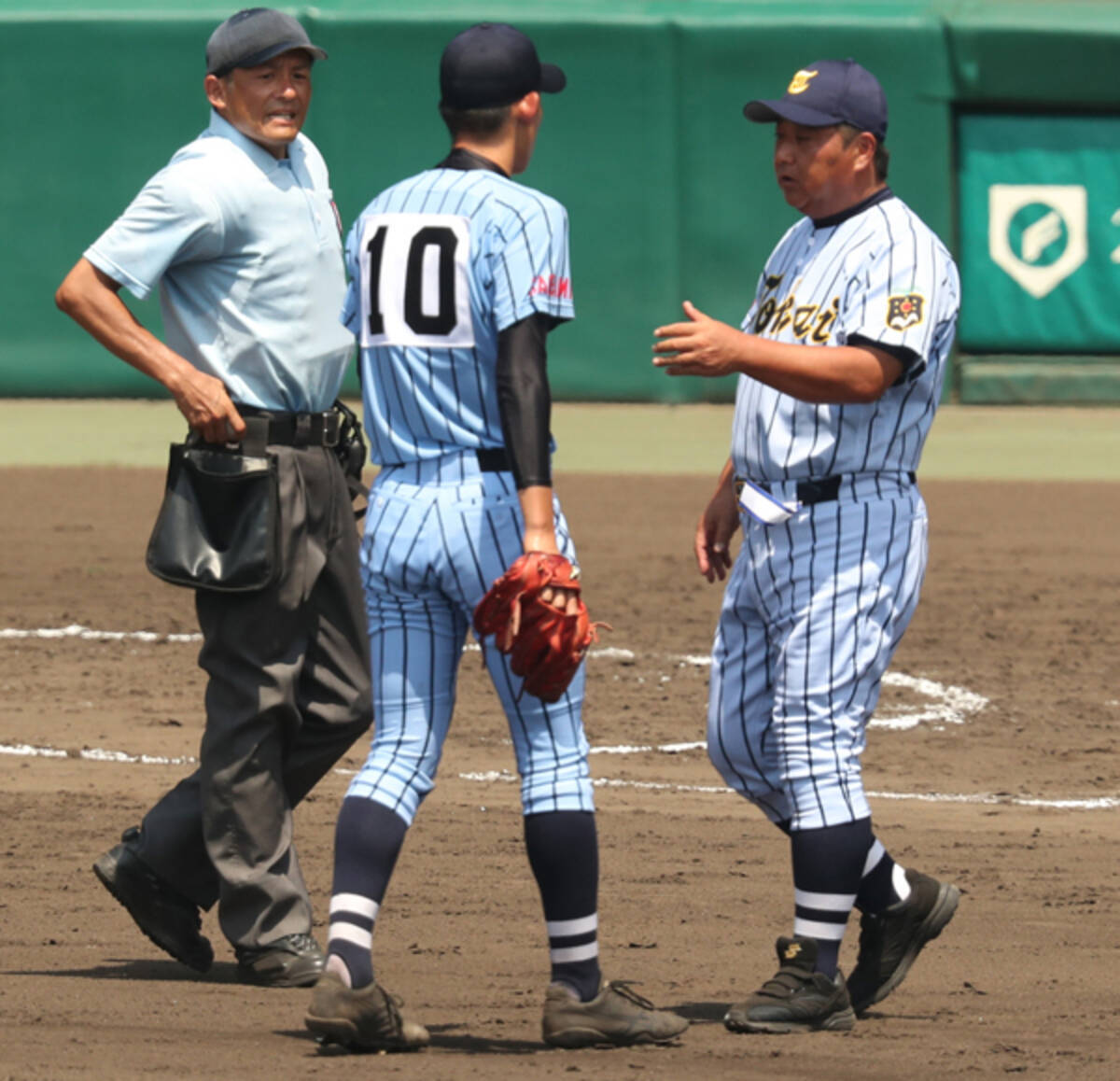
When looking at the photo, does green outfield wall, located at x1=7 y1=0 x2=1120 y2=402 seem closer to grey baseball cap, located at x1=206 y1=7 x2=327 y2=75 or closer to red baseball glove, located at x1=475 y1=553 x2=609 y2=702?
grey baseball cap, located at x1=206 y1=7 x2=327 y2=75

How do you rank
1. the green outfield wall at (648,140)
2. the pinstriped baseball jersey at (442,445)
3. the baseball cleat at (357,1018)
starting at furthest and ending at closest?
the green outfield wall at (648,140), the pinstriped baseball jersey at (442,445), the baseball cleat at (357,1018)

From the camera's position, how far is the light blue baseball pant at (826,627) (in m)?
3.65

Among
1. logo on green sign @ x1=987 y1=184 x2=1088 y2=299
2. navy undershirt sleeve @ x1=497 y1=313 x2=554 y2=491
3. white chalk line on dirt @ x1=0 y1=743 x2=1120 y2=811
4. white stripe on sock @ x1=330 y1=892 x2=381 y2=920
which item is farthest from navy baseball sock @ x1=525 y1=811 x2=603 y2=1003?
logo on green sign @ x1=987 y1=184 x2=1088 y2=299

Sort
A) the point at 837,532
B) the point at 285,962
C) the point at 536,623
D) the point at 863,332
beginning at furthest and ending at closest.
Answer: the point at 285,962 → the point at 837,532 → the point at 863,332 → the point at 536,623

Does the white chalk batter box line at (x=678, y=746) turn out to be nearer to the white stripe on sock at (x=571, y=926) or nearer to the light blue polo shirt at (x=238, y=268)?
the light blue polo shirt at (x=238, y=268)

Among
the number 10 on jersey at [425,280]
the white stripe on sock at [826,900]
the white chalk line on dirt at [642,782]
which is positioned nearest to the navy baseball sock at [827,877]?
the white stripe on sock at [826,900]

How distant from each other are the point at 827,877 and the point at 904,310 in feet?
3.08

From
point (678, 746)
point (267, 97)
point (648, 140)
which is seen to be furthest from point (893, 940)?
point (648, 140)

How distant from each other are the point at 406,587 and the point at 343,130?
10495 millimetres

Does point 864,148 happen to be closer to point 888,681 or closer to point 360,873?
point 360,873

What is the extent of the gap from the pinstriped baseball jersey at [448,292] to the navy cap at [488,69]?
122mm

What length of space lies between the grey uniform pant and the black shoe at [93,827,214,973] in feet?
0.08

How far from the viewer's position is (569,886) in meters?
3.47

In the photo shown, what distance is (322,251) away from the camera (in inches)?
161
